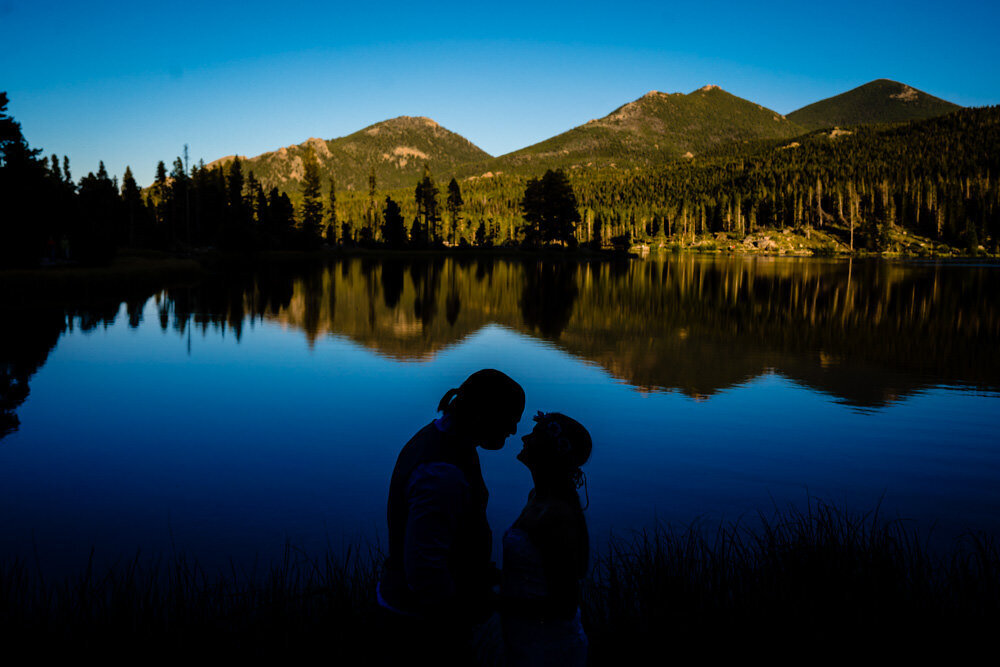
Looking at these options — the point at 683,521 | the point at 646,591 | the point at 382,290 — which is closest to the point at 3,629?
the point at 646,591

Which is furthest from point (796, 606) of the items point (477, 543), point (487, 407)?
point (487, 407)

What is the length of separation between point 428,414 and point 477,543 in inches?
489

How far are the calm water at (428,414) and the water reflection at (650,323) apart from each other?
22cm

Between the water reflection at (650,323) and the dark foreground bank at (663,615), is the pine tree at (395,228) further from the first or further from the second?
the dark foreground bank at (663,615)

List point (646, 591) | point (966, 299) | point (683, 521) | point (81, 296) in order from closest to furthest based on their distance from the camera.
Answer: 1. point (646, 591)
2. point (683, 521)
3. point (81, 296)
4. point (966, 299)

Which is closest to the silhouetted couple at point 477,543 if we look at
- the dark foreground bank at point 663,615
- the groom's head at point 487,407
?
the groom's head at point 487,407

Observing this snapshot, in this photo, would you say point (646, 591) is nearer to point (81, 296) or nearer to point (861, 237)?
point (81, 296)

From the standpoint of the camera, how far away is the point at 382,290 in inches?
1950

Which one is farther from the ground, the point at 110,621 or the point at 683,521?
the point at 110,621

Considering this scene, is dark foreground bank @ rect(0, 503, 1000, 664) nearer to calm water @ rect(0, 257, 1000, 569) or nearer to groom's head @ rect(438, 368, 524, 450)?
groom's head @ rect(438, 368, 524, 450)

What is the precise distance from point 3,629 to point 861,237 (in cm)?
21932

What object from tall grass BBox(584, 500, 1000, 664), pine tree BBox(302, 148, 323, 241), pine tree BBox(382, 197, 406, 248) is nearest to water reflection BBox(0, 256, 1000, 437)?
tall grass BBox(584, 500, 1000, 664)

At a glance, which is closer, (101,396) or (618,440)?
(618,440)

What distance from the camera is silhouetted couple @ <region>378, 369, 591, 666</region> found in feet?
11.5
